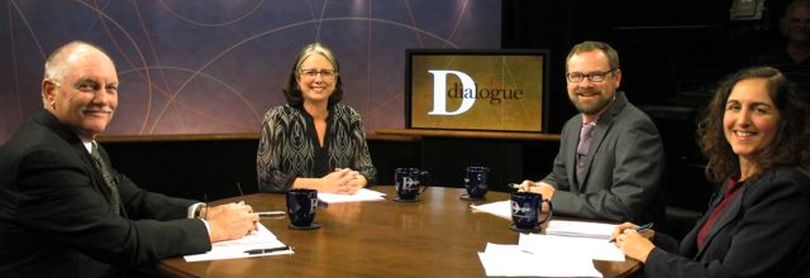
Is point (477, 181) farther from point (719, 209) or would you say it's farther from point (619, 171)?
point (719, 209)

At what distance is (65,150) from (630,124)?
1738 mm

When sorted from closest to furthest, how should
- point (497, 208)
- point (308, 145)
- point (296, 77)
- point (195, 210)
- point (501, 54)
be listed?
point (195, 210) < point (497, 208) < point (308, 145) < point (296, 77) < point (501, 54)

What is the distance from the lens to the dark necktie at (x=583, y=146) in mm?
2677

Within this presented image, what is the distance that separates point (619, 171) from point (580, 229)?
1.59 feet

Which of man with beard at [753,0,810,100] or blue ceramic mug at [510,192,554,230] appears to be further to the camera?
man with beard at [753,0,810,100]

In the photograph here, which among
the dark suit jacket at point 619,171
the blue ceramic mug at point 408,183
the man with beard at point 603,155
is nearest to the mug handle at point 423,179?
the blue ceramic mug at point 408,183

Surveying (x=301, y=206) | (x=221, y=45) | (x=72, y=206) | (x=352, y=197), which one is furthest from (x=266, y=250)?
(x=221, y=45)

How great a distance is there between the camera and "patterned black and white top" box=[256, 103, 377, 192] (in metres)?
2.96

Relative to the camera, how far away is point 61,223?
1.63 metres

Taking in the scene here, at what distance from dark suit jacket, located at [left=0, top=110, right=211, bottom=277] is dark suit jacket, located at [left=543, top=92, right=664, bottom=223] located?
1161mm

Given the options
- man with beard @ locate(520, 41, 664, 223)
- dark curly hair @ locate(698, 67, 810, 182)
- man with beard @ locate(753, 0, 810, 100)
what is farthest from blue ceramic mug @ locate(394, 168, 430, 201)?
man with beard @ locate(753, 0, 810, 100)

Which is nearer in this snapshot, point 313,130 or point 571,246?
point 571,246

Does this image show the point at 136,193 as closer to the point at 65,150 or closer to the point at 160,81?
the point at 65,150

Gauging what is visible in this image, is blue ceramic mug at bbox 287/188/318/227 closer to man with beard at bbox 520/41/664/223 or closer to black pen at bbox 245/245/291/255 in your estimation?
black pen at bbox 245/245/291/255
